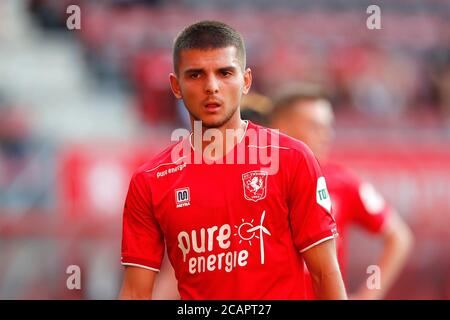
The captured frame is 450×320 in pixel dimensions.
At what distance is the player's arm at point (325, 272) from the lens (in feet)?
10.2

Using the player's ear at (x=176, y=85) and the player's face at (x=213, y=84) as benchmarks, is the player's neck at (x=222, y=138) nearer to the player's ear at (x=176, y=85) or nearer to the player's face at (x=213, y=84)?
the player's face at (x=213, y=84)

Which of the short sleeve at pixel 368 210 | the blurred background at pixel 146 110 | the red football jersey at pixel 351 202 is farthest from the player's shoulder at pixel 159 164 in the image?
the blurred background at pixel 146 110

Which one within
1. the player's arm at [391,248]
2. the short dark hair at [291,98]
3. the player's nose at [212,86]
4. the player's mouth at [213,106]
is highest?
the short dark hair at [291,98]

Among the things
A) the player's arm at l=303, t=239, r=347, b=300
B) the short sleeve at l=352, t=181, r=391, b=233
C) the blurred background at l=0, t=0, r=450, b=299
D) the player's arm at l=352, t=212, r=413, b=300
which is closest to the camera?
the player's arm at l=303, t=239, r=347, b=300

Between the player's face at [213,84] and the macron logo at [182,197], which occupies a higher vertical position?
the player's face at [213,84]

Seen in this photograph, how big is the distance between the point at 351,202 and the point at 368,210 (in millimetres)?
151

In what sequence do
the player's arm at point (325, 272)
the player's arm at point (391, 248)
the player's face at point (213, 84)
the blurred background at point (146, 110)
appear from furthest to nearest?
the blurred background at point (146, 110)
the player's arm at point (391, 248)
the player's face at point (213, 84)
the player's arm at point (325, 272)

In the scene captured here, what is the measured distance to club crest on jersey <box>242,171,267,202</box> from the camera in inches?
126

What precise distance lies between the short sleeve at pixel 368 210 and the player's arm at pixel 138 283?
2.09m

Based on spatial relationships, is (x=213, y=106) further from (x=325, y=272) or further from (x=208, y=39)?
(x=325, y=272)

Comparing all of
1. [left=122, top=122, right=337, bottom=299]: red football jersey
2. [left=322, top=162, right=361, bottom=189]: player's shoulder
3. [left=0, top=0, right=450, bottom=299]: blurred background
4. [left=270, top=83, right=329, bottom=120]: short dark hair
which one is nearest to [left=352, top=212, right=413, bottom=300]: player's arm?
[left=322, top=162, right=361, bottom=189]: player's shoulder

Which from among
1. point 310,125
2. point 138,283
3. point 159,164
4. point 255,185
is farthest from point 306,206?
point 310,125

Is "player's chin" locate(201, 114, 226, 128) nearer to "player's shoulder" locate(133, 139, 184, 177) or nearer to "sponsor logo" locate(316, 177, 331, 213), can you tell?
"player's shoulder" locate(133, 139, 184, 177)

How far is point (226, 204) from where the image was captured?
3271mm
